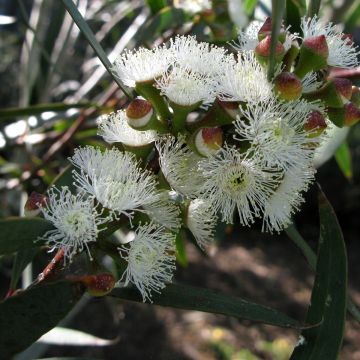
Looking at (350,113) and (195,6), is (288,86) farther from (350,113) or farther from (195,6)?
(195,6)

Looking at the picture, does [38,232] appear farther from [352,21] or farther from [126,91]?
[352,21]

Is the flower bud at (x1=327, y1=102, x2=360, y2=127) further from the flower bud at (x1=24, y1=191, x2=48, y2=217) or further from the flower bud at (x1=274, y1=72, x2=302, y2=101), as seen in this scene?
the flower bud at (x1=24, y1=191, x2=48, y2=217)

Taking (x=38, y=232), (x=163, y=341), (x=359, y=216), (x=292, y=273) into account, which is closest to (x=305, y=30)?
(x=38, y=232)

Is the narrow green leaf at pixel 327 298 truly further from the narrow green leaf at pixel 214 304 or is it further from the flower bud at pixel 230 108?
the flower bud at pixel 230 108

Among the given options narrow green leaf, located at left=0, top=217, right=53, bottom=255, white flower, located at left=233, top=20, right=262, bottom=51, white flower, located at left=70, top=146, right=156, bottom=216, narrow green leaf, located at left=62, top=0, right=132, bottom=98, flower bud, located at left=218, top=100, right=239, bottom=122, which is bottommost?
narrow green leaf, located at left=0, top=217, right=53, bottom=255

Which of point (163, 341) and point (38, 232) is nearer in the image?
point (38, 232)

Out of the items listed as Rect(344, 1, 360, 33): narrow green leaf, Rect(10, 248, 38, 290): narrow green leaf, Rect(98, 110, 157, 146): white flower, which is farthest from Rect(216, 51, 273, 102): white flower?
Rect(344, 1, 360, 33): narrow green leaf

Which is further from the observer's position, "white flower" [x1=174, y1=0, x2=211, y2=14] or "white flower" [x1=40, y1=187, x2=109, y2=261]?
"white flower" [x1=174, y1=0, x2=211, y2=14]

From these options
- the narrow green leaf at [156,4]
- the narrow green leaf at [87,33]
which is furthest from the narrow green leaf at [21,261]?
the narrow green leaf at [156,4]
